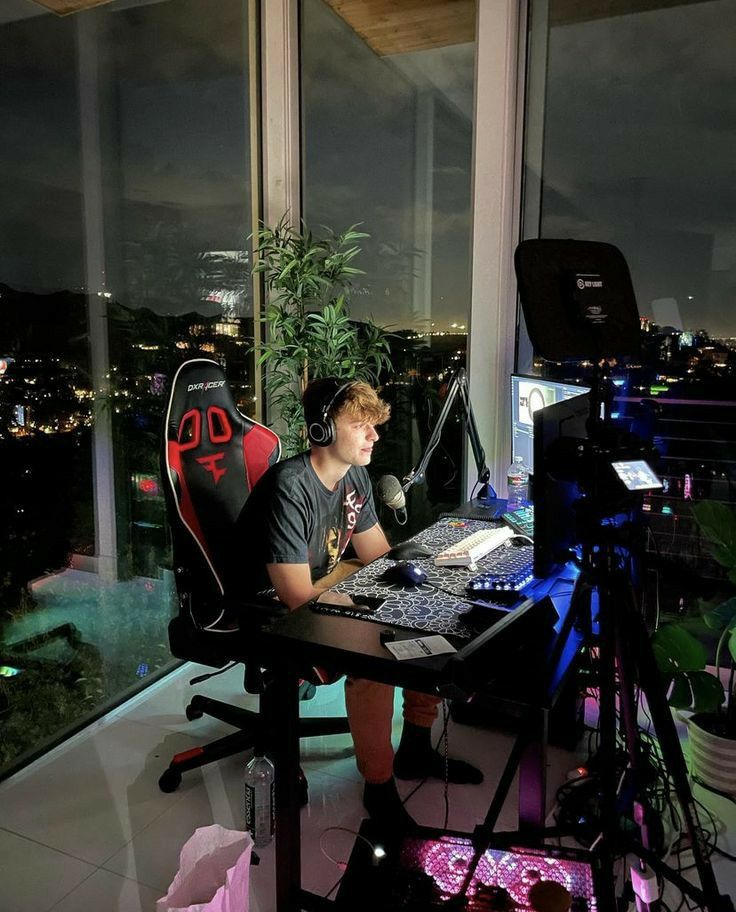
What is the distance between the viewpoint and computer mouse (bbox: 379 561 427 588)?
6.22ft

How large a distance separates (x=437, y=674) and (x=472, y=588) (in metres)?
0.46

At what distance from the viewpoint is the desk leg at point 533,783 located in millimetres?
1741

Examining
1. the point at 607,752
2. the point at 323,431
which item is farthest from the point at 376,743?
the point at 323,431

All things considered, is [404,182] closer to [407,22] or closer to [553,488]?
[407,22]

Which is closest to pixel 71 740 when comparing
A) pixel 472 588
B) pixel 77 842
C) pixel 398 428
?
pixel 77 842

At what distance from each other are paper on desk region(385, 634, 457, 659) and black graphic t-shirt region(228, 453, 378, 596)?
1.76ft

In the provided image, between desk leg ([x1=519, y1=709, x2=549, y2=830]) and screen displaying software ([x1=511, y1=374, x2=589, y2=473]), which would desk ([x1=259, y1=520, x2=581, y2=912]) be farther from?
screen displaying software ([x1=511, y1=374, x2=589, y2=473])

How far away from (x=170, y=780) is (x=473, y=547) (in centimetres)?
116

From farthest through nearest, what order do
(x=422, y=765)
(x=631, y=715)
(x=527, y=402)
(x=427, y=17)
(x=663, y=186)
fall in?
(x=427, y=17)
(x=663, y=186)
(x=527, y=402)
(x=422, y=765)
(x=631, y=715)

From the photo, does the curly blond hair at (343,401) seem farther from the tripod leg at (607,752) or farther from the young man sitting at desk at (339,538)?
the tripod leg at (607,752)

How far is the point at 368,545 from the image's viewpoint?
2434mm

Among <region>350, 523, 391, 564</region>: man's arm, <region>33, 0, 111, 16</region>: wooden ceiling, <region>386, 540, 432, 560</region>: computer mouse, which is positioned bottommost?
<region>350, 523, 391, 564</region>: man's arm

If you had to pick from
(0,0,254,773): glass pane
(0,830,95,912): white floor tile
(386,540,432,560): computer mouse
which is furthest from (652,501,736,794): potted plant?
(0,0,254,773): glass pane

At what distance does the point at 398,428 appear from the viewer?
3.51 m
